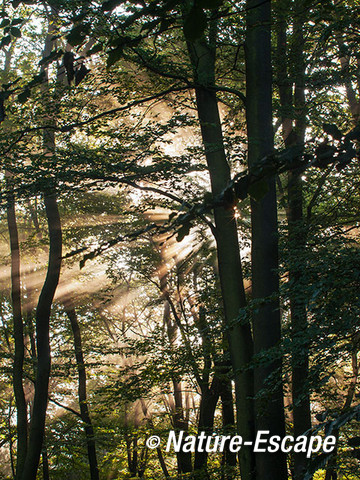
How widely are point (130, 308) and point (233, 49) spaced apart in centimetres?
1344

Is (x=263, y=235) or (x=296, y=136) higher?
(x=296, y=136)

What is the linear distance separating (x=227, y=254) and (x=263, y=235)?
95 centimetres

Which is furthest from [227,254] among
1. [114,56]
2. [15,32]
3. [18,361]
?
[18,361]

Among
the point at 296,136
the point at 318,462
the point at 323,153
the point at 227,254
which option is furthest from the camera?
the point at 296,136

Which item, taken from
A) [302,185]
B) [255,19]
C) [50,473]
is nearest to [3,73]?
[255,19]

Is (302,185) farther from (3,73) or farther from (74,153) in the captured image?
(3,73)

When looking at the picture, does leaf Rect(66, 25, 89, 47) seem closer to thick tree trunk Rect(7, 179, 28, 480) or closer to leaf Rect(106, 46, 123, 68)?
leaf Rect(106, 46, 123, 68)

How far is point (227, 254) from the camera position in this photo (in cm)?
629

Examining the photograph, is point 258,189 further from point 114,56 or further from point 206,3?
point 114,56

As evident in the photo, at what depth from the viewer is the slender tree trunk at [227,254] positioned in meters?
5.56

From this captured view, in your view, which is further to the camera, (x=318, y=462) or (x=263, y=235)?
(x=263, y=235)

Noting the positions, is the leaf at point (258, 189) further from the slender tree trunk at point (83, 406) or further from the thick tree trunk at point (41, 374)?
the slender tree trunk at point (83, 406)

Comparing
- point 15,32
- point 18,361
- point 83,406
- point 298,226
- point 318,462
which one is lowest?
point 318,462

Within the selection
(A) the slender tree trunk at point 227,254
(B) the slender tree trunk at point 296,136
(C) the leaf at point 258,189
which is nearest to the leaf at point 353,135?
(C) the leaf at point 258,189
